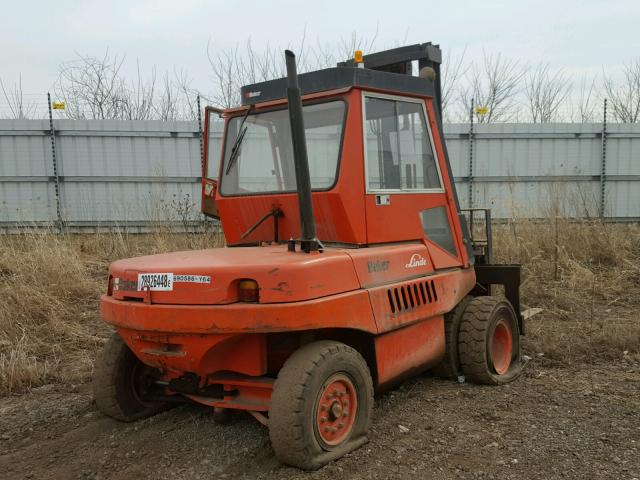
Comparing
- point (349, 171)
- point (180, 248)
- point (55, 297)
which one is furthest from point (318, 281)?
point (180, 248)

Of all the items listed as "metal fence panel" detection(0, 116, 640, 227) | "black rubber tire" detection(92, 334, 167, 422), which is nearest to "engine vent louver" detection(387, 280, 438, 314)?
"black rubber tire" detection(92, 334, 167, 422)

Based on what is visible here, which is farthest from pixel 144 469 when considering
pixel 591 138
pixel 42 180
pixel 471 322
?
pixel 591 138

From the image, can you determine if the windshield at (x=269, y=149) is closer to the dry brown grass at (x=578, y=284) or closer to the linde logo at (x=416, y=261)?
the linde logo at (x=416, y=261)

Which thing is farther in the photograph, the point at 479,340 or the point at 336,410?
the point at 479,340

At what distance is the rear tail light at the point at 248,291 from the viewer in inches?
122

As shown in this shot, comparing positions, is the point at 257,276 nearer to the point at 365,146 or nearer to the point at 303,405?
the point at 303,405

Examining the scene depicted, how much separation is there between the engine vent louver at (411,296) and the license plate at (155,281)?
1315 mm

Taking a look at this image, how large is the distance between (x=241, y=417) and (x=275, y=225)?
1286 mm

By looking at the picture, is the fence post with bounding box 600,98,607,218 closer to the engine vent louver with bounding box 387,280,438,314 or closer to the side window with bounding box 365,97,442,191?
the side window with bounding box 365,97,442,191

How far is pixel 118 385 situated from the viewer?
3.85m

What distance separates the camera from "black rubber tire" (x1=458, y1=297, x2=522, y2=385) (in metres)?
4.34

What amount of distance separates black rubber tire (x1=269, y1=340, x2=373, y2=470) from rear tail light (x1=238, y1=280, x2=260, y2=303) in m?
0.40

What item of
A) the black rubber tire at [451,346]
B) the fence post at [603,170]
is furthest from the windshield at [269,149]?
the fence post at [603,170]

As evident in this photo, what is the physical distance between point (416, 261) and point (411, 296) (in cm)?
28
